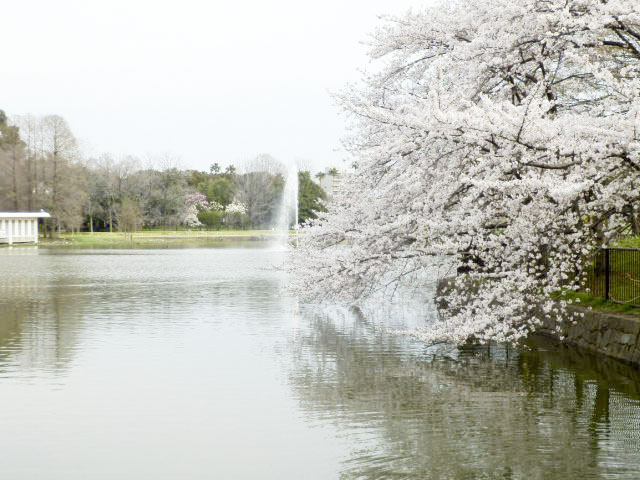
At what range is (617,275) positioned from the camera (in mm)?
14078

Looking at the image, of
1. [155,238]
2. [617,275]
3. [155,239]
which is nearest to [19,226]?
[155,239]

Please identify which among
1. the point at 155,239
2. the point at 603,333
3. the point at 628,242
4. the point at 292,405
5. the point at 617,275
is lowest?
the point at 292,405

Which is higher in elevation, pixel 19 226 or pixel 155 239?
pixel 19 226

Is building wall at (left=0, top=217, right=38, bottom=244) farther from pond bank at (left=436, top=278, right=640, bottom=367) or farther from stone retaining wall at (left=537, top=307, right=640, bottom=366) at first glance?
stone retaining wall at (left=537, top=307, right=640, bottom=366)

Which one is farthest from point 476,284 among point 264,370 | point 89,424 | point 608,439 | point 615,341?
point 89,424

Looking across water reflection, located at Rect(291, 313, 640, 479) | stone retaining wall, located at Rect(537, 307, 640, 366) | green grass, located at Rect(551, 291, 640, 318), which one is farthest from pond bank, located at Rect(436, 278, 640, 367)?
water reflection, located at Rect(291, 313, 640, 479)

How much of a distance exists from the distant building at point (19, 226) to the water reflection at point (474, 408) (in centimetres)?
6448

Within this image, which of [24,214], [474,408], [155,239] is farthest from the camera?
[155,239]

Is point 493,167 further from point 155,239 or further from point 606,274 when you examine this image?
point 155,239

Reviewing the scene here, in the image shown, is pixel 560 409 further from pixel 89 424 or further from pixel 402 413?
pixel 89 424

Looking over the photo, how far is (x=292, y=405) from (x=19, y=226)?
7011 centimetres

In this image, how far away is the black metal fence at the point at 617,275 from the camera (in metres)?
13.5

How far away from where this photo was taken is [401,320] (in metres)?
19.5

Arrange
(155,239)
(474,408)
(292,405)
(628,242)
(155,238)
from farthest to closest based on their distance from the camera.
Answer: (155,238) → (155,239) → (628,242) → (292,405) → (474,408)
